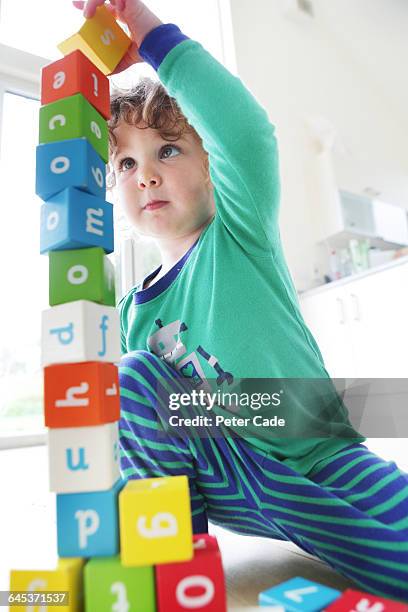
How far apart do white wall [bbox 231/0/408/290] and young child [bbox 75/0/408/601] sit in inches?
72.5

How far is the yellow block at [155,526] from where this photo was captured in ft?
1.32

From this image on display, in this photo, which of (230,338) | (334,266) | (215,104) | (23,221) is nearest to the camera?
(215,104)

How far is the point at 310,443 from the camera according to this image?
0.65m

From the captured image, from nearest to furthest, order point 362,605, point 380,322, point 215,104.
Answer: point 362,605 < point 215,104 < point 380,322

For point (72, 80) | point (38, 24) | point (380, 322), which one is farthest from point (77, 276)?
point (38, 24)

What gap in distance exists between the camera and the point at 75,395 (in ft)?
1.47

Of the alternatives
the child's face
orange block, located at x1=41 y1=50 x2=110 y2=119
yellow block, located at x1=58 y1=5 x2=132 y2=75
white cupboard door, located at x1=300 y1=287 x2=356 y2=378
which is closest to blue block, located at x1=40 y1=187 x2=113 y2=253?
orange block, located at x1=41 y1=50 x2=110 y2=119

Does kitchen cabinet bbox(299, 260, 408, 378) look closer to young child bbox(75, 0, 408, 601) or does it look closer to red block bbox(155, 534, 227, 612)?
young child bbox(75, 0, 408, 601)

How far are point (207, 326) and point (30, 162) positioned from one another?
6.05 ft

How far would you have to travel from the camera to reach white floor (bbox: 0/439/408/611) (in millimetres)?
554

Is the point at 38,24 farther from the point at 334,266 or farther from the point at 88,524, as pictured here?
the point at 88,524

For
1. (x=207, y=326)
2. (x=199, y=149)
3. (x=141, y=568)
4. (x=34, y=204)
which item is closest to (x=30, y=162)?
(x=34, y=204)

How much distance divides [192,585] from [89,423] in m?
0.17

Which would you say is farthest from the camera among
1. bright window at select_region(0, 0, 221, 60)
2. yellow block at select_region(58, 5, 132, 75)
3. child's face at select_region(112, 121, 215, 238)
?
bright window at select_region(0, 0, 221, 60)
